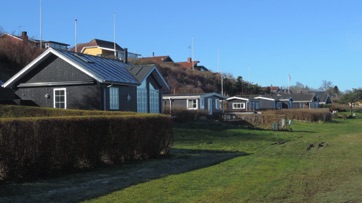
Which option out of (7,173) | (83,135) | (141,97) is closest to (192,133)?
(141,97)

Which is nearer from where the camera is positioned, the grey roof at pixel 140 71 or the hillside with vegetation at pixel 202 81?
the grey roof at pixel 140 71

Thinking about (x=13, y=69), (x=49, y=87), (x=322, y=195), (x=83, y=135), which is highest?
(x=13, y=69)

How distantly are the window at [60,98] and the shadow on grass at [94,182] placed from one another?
14.0m

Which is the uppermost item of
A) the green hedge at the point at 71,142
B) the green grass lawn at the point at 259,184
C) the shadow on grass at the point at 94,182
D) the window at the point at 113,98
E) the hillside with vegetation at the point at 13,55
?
the hillside with vegetation at the point at 13,55

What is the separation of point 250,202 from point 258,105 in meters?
74.0

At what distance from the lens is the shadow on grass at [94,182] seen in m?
8.84

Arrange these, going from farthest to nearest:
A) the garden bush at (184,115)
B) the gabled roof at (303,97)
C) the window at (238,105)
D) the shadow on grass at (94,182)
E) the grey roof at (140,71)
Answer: the gabled roof at (303,97) < the window at (238,105) < the garden bush at (184,115) < the grey roof at (140,71) < the shadow on grass at (94,182)

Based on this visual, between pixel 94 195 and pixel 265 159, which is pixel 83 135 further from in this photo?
pixel 265 159

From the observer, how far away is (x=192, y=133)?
29625mm

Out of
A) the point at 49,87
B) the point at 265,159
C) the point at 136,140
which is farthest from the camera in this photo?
the point at 49,87

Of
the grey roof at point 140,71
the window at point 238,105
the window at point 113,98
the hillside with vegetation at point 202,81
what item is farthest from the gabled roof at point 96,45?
the window at point 113,98

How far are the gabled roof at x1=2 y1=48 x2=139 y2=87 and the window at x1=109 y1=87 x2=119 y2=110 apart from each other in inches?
24.5

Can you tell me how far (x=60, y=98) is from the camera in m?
27.7

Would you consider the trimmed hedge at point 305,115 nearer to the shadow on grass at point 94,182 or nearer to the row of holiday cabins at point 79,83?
the row of holiday cabins at point 79,83
